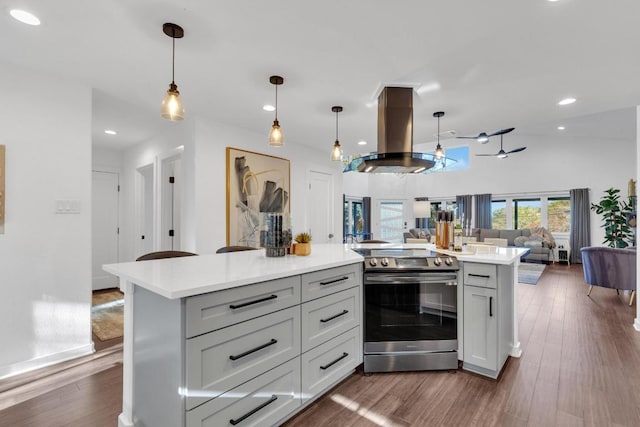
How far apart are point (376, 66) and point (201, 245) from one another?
262 centimetres

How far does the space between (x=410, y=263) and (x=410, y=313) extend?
393 millimetres

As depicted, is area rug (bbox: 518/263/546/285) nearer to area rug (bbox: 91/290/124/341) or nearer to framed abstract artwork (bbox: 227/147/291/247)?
framed abstract artwork (bbox: 227/147/291/247)

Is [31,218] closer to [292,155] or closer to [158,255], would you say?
[158,255]

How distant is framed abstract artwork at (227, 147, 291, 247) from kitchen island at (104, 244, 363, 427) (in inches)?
70.5

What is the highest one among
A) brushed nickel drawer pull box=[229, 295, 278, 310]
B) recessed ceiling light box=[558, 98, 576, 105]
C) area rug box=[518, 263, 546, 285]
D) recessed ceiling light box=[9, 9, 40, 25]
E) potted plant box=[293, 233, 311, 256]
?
recessed ceiling light box=[9, 9, 40, 25]

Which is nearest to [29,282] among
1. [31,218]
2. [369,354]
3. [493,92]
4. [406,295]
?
[31,218]

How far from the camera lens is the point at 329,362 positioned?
191 centimetres

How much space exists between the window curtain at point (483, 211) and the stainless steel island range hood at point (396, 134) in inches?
289

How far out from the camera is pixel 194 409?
1.23 meters

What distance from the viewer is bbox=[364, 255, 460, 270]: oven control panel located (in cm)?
221

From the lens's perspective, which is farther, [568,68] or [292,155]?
[292,155]

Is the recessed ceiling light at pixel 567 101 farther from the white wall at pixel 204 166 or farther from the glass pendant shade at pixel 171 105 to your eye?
the glass pendant shade at pixel 171 105

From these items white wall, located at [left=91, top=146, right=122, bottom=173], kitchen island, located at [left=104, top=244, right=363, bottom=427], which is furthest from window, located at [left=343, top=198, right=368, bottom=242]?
kitchen island, located at [left=104, top=244, right=363, bottom=427]

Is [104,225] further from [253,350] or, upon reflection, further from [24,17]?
[253,350]
